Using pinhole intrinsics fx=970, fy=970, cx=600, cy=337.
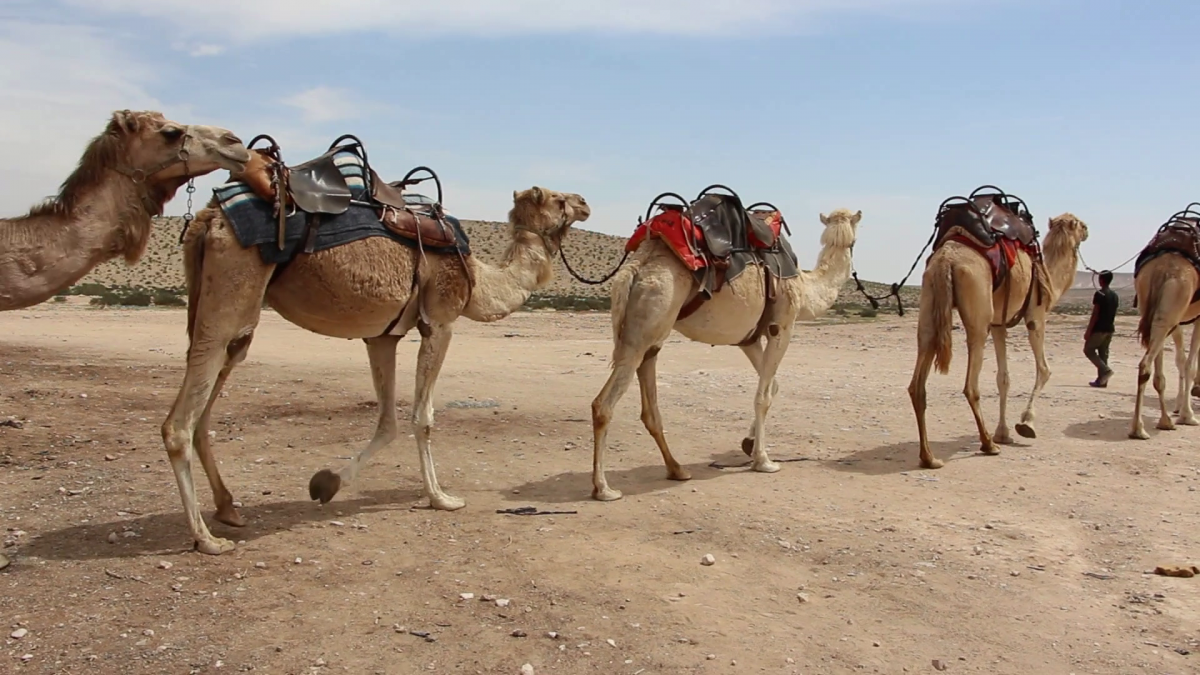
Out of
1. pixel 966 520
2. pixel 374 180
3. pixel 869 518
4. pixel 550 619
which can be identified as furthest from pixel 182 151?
pixel 966 520

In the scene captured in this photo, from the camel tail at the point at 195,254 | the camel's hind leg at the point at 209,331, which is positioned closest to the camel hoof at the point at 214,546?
the camel's hind leg at the point at 209,331

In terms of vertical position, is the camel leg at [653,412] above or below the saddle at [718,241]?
below

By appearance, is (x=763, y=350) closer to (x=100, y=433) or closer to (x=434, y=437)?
(x=434, y=437)

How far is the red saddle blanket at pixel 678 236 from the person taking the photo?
791cm

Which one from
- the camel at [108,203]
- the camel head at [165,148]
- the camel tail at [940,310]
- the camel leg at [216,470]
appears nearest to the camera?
the camel at [108,203]

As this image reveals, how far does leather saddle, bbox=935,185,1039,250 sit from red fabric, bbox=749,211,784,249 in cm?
201

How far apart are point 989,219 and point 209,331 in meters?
8.01

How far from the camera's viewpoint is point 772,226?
919 cm

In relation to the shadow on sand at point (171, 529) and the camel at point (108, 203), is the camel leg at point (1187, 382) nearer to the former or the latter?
the shadow on sand at point (171, 529)

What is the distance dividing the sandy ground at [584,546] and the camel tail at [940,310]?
105cm

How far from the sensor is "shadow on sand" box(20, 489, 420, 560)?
582 cm

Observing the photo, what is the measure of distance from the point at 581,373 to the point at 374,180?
8.46 meters

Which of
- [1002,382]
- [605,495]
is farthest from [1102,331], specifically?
[605,495]

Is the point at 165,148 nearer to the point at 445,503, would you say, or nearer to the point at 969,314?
the point at 445,503
